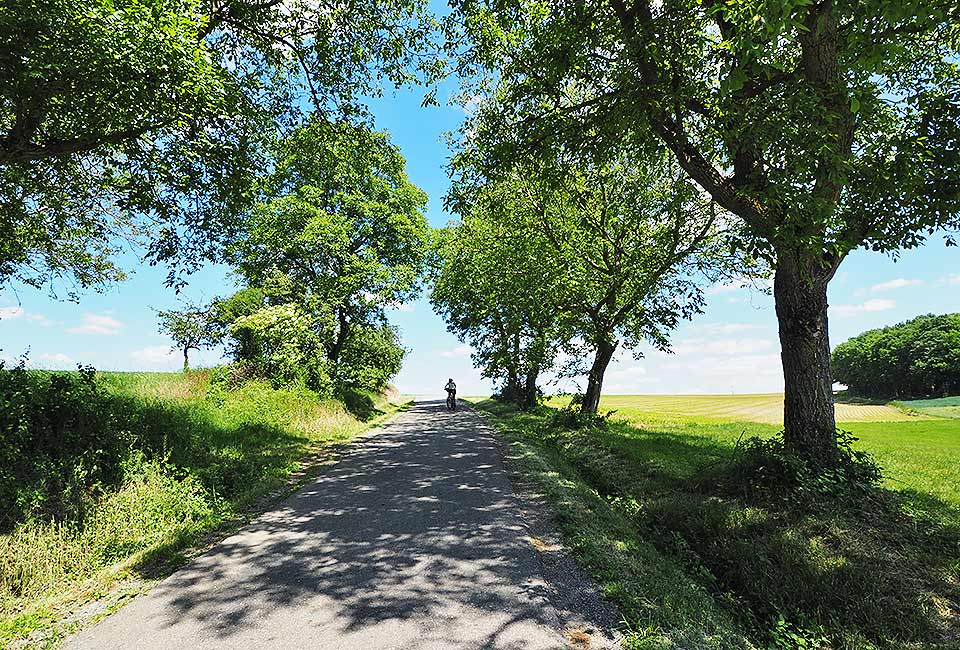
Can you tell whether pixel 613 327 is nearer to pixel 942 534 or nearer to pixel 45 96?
pixel 942 534

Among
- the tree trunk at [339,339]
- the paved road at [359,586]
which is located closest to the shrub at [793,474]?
the paved road at [359,586]

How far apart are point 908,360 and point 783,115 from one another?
268 ft

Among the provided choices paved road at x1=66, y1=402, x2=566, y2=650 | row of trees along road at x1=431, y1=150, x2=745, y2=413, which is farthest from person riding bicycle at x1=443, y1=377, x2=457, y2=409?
paved road at x1=66, y1=402, x2=566, y2=650

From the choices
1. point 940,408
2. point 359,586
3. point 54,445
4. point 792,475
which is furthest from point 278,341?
point 940,408

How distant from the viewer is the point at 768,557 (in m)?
5.12

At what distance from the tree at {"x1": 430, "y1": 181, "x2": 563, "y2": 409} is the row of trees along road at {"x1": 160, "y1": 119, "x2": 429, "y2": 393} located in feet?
10.5

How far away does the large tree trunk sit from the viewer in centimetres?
705

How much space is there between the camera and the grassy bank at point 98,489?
14.6ft

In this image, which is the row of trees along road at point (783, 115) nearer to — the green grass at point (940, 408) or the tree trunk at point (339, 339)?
the tree trunk at point (339, 339)

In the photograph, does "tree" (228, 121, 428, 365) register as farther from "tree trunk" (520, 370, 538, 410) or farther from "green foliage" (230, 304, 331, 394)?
"tree trunk" (520, 370, 538, 410)

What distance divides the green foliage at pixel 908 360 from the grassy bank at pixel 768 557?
70.5 meters

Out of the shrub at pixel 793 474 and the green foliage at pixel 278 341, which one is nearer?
the shrub at pixel 793 474

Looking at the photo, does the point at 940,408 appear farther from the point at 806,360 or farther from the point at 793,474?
the point at 793,474

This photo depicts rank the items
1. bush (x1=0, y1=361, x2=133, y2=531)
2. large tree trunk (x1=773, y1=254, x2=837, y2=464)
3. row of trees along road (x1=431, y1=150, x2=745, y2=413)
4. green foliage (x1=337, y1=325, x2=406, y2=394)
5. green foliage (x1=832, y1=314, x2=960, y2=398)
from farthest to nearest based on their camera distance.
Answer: green foliage (x1=832, y1=314, x2=960, y2=398) → green foliage (x1=337, y1=325, x2=406, y2=394) → row of trees along road (x1=431, y1=150, x2=745, y2=413) → large tree trunk (x1=773, y1=254, x2=837, y2=464) → bush (x1=0, y1=361, x2=133, y2=531)
